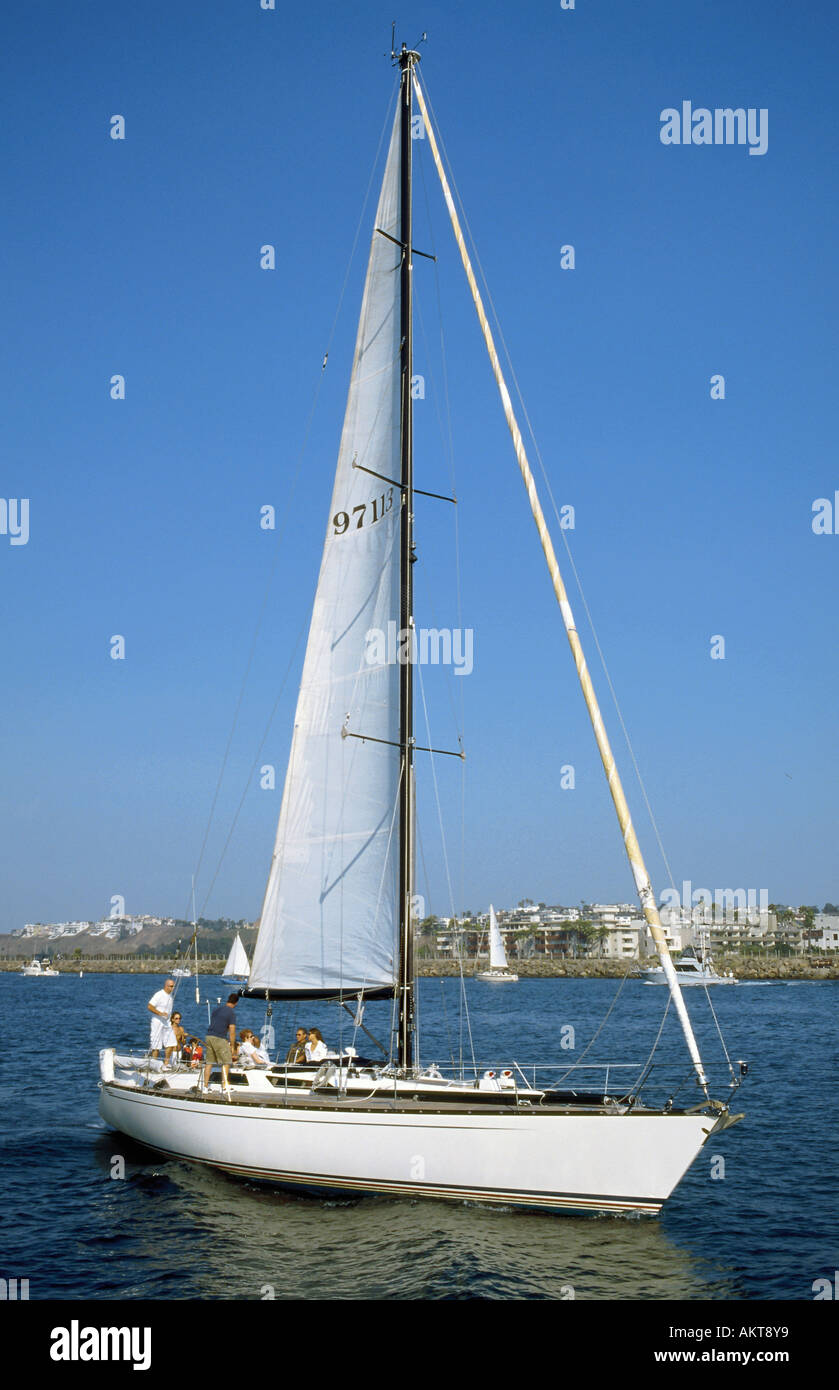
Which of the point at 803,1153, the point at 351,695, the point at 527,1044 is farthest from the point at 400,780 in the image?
the point at 527,1044

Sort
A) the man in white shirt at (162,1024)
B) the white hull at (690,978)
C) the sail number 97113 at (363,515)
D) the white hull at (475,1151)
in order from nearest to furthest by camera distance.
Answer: the white hull at (475,1151), the sail number 97113 at (363,515), the man in white shirt at (162,1024), the white hull at (690,978)

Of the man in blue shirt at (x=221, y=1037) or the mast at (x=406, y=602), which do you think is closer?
the mast at (x=406, y=602)

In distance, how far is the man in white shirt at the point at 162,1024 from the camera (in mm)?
19016

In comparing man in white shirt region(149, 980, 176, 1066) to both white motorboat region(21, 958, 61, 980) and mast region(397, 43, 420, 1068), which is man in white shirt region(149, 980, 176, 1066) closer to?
mast region(397, 43, 420, 1068)

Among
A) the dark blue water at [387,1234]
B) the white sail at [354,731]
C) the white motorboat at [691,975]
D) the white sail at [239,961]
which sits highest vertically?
the white sail at [354,731]

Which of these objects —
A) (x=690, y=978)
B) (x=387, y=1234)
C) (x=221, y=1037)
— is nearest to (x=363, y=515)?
(x=221, y=1037)

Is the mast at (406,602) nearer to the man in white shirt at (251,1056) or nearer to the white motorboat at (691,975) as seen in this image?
the man in white shirt at (251,1056)

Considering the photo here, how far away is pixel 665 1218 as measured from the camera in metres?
14.9

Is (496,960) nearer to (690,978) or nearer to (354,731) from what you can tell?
(690,978)

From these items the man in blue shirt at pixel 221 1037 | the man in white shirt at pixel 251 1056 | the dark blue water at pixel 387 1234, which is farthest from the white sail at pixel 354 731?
the dark blue water at pixel 387 1234

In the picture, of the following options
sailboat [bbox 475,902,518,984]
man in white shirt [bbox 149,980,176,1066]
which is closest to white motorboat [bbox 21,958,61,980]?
sailboat [bbox 475,902,518,984]

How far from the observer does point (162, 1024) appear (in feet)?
63.9

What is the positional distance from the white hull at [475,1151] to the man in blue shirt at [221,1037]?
1.89 metres
